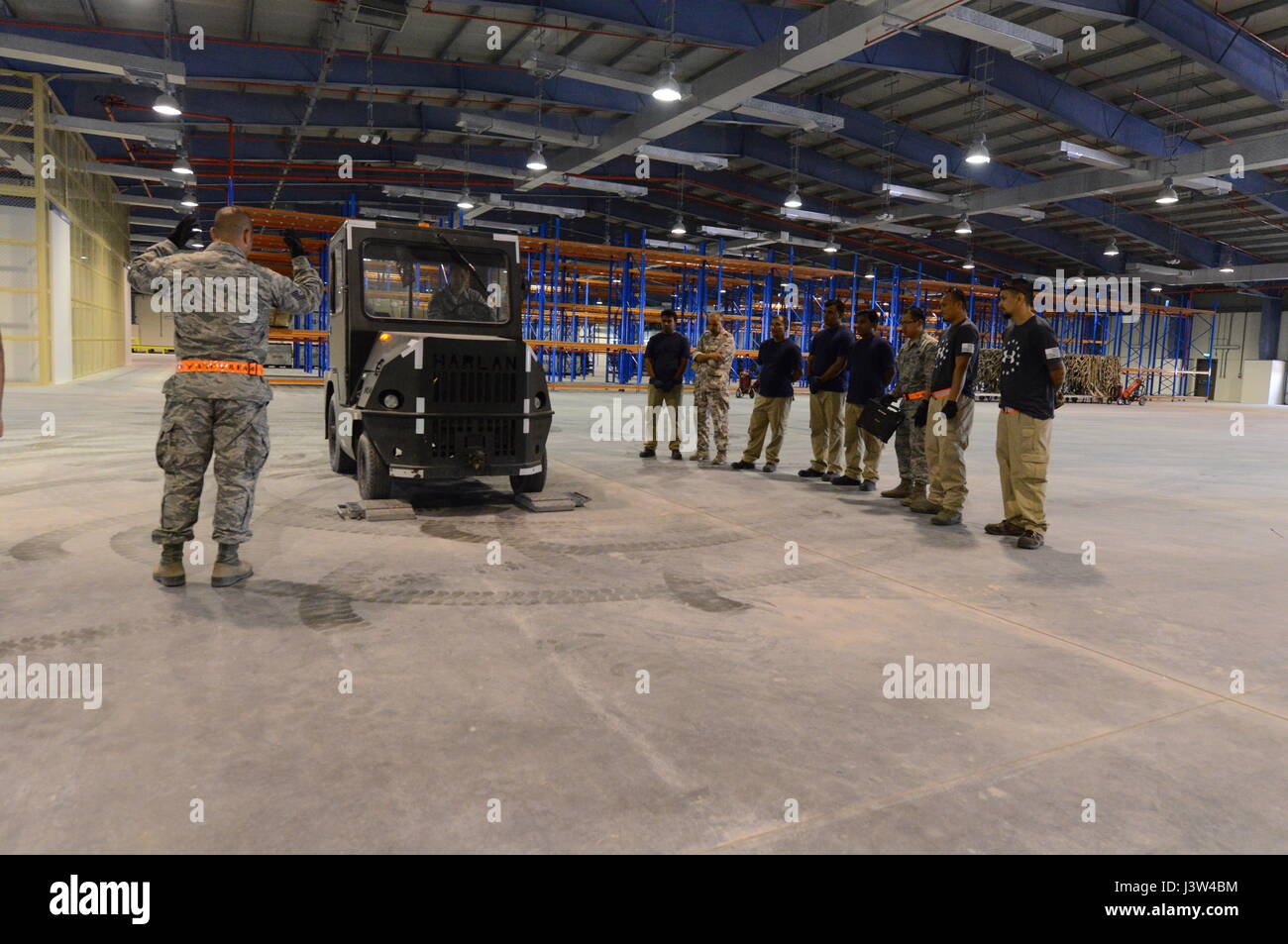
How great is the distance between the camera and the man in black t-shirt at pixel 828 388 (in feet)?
27.9

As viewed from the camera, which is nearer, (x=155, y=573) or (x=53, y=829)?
(x=53, y=829)

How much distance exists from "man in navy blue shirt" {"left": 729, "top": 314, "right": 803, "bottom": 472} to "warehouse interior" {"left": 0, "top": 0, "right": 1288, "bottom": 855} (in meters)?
0.52

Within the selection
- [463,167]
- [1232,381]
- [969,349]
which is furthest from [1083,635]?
[1232,381]

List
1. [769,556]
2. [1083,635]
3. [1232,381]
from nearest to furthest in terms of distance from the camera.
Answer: [1083,635]
[769,556]
[1232,381]

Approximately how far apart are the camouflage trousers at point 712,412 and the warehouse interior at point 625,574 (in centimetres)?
85

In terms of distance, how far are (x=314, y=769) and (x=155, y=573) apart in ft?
8.09

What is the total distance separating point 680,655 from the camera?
356cm

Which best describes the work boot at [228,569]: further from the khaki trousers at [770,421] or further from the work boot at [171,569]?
the khaki trousers at [770,421]

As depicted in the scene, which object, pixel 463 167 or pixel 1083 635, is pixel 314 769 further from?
pixel 463 167

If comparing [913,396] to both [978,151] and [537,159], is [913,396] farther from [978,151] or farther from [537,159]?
[537,159]

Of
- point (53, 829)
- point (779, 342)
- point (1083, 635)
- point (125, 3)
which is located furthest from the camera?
point (125, 3)

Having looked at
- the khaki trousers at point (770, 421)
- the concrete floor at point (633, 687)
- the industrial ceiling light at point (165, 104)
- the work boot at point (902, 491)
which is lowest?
the concrete floor at point (633, 687)

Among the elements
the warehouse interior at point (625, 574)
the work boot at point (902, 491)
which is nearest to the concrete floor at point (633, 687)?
the warehouse interior at point (625, 574)
